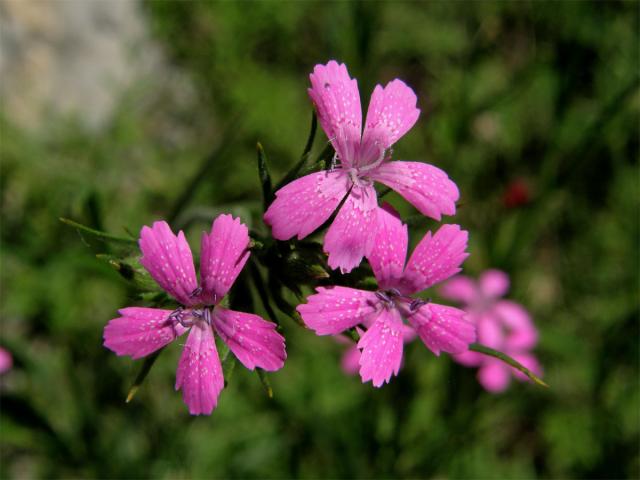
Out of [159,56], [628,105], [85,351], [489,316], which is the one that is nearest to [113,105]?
[159,56]

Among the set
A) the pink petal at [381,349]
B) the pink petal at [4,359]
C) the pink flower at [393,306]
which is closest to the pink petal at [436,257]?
the pink flower at [393,306]

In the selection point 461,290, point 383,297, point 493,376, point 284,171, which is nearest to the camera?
point 383,297

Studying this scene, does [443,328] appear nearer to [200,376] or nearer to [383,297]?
[383,297]

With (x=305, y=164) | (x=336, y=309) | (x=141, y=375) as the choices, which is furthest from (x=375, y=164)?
(x=141, y=375)

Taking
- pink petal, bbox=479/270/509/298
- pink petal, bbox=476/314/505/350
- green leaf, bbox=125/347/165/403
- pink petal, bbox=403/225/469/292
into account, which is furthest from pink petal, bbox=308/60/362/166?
→ pink petal, bbox=476/314/505/350

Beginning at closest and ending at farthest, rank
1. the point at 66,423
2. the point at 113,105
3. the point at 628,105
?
the point at 66,423 → the point at 113,105 → the point at 628,105

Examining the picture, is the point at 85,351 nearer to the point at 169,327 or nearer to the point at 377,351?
the point at 169,327
